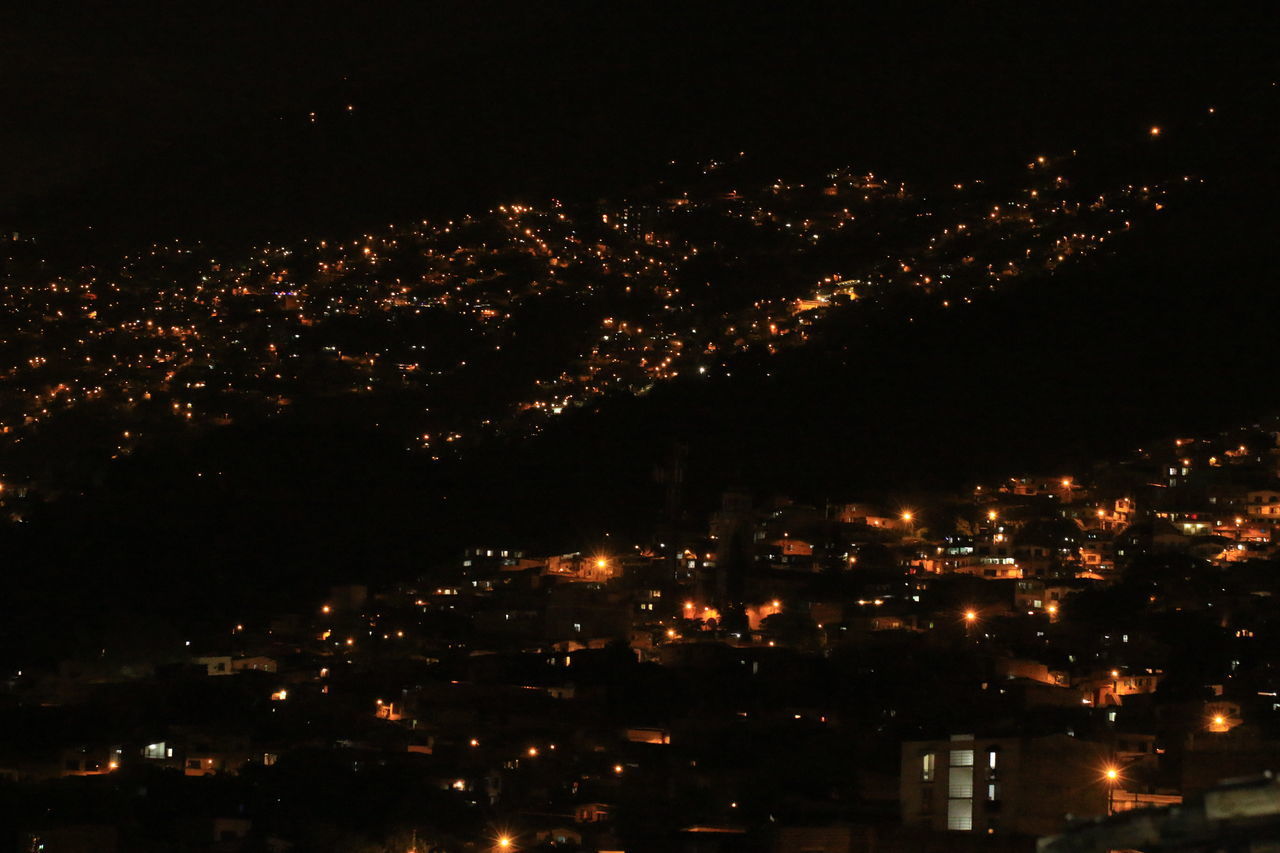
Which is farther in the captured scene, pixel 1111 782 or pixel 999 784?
pixel 1111 782

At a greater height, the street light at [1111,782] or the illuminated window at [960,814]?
the street light at [1111,782]

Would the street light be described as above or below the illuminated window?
above

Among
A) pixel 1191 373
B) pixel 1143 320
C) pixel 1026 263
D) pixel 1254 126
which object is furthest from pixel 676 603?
pixel 1254 126

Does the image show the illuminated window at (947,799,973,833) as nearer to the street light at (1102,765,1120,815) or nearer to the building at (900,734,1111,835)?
the building at (900,734,1111,835)

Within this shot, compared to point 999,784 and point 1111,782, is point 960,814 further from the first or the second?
point 1111,782

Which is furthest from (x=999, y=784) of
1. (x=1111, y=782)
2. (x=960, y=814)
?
(x=1111, y=782)

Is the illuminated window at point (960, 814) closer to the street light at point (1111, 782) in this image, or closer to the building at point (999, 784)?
the building at point (999, 784)

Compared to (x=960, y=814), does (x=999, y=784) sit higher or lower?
higher

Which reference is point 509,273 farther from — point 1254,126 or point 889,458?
point 1254,126

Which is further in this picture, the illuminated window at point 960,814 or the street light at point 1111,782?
the street light at point 1111,782

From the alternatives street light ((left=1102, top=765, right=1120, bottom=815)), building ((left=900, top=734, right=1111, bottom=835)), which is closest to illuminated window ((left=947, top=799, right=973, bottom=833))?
building ((left=900, top=734, right=1111, bottom=835))

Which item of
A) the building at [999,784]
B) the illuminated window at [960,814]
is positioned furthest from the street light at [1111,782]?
the illuminated window at [960,814]
